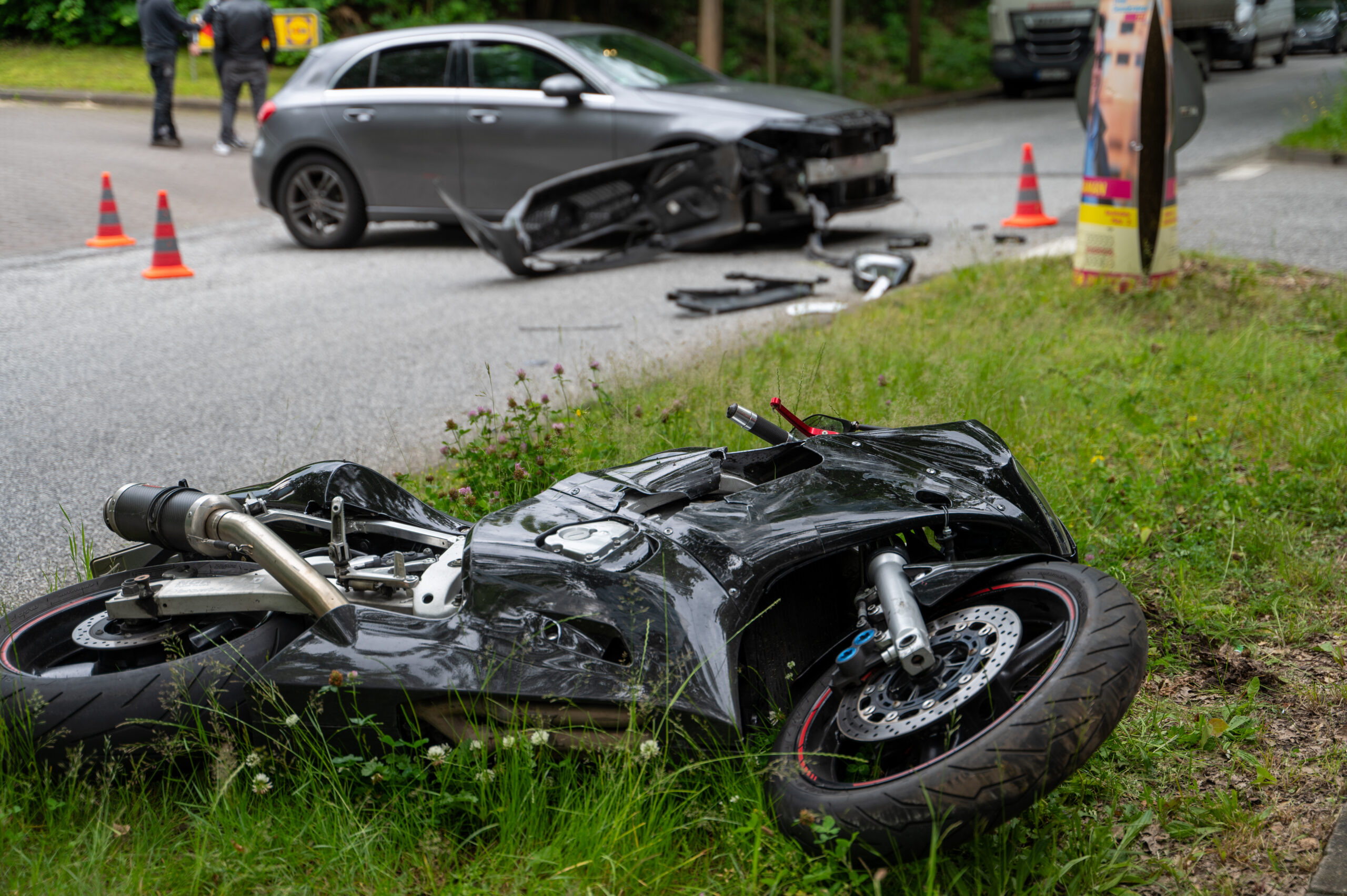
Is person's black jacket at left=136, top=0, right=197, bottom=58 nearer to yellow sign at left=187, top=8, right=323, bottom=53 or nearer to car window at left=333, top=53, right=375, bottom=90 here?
yellow sign at left=187, top=8, right=323, bottom=53

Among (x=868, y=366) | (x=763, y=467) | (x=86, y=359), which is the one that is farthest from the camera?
(x=86, y=359)

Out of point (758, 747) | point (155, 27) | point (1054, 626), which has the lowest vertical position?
point (758, 747)

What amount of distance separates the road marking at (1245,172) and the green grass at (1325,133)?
0.75 m

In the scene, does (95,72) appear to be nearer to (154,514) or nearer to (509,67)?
(509,67)

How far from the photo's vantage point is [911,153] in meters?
15.3

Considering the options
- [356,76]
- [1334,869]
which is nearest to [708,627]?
[1334,869]

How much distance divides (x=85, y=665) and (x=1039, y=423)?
345cm

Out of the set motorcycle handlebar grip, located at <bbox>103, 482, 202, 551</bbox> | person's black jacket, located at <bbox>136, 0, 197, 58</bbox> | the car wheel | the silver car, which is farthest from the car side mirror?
person's black jacket, located at <bbox>136, 0, 197, 58</bbox>

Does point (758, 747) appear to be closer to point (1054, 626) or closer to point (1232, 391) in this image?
point (1054, 626)

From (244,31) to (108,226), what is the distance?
265 inches

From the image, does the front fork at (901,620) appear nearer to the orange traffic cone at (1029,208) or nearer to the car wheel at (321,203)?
the orange traffic cone at (1029,208)

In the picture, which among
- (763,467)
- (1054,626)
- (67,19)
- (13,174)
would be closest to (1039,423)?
(763,467)

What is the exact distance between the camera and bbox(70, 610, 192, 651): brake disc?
2.68 metres

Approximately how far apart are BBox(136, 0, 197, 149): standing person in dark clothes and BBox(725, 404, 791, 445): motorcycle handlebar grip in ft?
49.9
